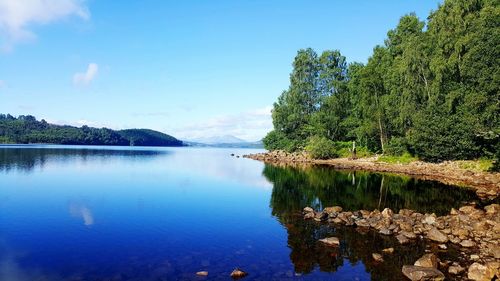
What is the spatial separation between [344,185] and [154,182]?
27843mm

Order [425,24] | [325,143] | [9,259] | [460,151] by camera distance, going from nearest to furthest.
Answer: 1. [9,259]
2. [460,151]
3. [425,24]
4. [325,143]


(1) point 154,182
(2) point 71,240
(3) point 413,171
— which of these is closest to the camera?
(2) point 71,240

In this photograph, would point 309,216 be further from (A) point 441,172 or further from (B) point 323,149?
(B) point 323,149

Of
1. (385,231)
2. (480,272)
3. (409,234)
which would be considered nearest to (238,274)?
(480,272)

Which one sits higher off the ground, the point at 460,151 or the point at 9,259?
the point at 460,151

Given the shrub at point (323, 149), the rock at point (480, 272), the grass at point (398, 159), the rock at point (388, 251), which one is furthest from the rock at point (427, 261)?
the shrub at point (323, 149)

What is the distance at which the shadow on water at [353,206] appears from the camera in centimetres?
1994

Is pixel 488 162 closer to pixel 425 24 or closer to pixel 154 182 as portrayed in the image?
pixel 425 24

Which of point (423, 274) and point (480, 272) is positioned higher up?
point (480, 272)

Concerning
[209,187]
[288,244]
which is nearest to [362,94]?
[209,187]

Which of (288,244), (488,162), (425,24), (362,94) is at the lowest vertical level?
(288,244)

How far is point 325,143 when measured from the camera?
310ft

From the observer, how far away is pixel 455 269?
18.4m

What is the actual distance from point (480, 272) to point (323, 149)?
254 ft
